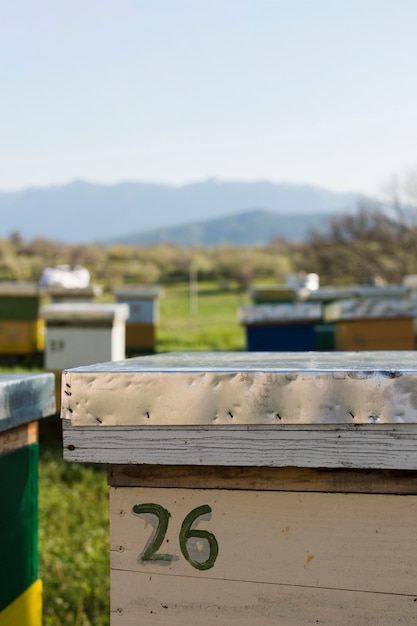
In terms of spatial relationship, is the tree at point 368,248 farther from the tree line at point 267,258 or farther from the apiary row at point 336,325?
the apiary row at point 336,325

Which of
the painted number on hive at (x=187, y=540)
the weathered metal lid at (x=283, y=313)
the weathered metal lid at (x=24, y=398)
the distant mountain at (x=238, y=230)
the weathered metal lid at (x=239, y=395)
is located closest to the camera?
the weathered metal lid at (x=239, y=395)

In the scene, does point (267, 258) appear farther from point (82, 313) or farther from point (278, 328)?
point (82, 313)

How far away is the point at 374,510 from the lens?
0.93m

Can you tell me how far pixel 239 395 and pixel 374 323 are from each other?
12.7 feet

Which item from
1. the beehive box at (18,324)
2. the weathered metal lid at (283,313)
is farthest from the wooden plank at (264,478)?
the beehive box at (18,324)

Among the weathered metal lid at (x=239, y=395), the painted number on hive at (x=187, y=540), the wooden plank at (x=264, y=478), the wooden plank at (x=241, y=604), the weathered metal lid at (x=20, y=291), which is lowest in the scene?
the wooden plank at (x=241, y=604)

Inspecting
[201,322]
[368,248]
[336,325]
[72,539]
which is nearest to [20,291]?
[336,325]

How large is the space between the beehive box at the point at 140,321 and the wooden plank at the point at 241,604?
23.9ft

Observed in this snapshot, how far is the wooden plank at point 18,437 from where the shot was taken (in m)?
1.21

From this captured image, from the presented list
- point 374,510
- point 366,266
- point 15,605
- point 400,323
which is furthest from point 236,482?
point 366,266

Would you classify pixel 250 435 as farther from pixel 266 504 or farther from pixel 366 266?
pixel 366 266

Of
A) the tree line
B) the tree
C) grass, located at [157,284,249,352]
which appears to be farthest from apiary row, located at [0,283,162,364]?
the tree

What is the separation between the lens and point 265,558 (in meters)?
0.96

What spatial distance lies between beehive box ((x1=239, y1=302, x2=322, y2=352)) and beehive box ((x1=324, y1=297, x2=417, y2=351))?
330 mm
